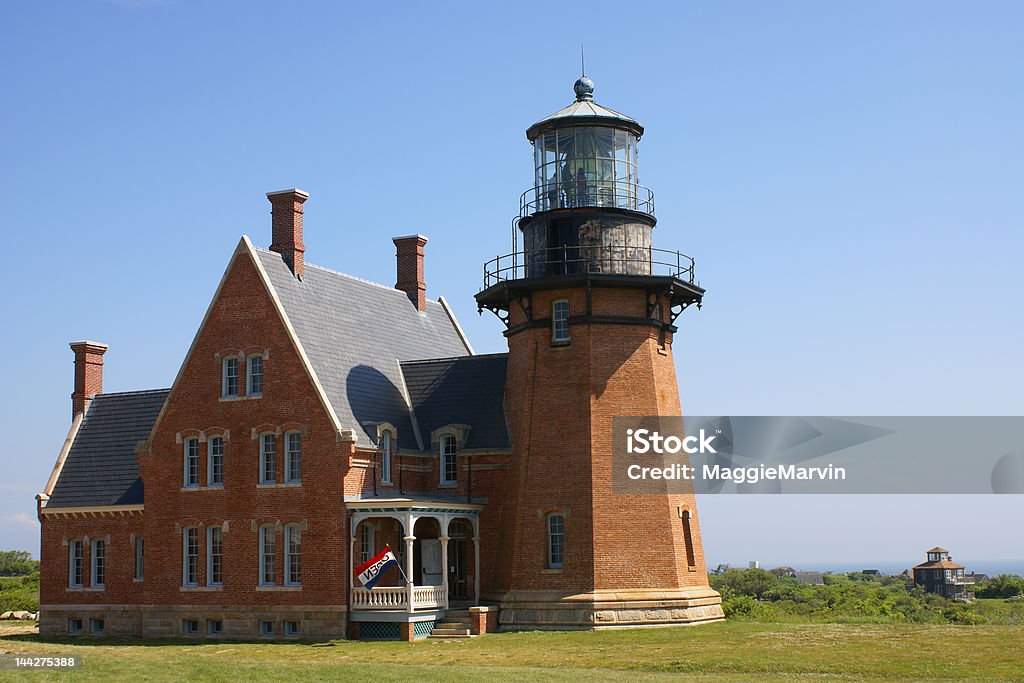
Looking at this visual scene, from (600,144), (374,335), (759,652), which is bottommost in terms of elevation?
(759,652)

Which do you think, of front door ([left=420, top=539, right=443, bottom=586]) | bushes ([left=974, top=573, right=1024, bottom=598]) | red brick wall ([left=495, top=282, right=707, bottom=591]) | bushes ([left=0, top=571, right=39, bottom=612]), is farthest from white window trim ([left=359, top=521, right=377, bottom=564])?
bushes ([left=974, top=573, right=1024, bottom=598])

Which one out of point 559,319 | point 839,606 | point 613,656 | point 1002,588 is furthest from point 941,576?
point 613,656

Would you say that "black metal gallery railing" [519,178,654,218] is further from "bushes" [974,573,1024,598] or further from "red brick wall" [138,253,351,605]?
"bushes" [974,573,1024,598]

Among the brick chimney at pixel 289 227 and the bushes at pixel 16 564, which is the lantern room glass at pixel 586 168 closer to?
the brick chimney at pixel 289 227

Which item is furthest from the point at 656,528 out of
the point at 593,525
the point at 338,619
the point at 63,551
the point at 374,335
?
the point at 63,551

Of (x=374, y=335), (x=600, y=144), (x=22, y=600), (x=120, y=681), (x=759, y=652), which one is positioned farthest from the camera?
(x=22, y=600)

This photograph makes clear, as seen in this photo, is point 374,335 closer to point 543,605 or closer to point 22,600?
point 543,605

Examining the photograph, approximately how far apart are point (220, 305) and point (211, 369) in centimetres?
188

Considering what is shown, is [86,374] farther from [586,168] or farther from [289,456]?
[586,168]

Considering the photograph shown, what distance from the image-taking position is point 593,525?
110 ft

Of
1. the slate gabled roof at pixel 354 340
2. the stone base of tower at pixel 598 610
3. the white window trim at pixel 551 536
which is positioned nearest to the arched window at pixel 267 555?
the slate gabled roof at pixel 354 340

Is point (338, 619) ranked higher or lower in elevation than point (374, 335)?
lower

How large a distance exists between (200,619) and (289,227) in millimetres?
11806

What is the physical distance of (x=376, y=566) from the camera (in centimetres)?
3328
